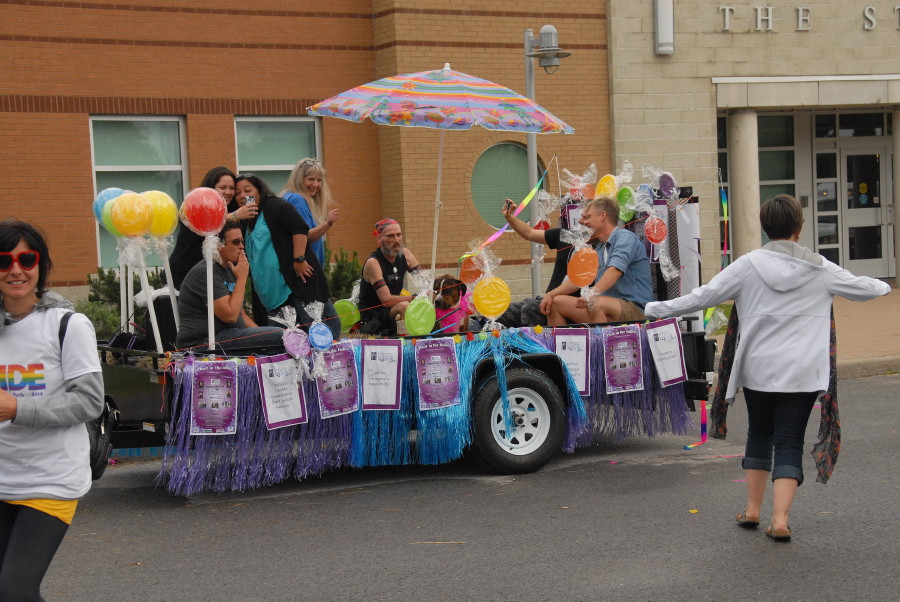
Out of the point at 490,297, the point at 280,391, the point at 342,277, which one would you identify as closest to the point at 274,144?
the point at 342,277

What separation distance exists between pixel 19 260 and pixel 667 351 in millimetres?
4993

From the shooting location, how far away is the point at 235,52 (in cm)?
1438

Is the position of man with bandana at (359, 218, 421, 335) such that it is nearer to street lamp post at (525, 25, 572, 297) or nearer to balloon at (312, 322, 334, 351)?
balloon at (312, 322, 334, 351)

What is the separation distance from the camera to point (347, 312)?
9.16 meters

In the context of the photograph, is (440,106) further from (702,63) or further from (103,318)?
(702,63)

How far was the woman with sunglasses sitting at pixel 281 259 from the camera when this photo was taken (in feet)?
25.6

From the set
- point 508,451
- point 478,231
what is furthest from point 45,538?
point 478,231

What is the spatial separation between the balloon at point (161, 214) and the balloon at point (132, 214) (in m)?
0.03

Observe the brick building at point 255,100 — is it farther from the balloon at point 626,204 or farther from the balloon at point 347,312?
the balloon at point 626,204

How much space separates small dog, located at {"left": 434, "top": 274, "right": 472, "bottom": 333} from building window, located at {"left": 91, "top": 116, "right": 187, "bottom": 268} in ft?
20.8

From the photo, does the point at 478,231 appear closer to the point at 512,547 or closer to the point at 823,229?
the point at 823,229

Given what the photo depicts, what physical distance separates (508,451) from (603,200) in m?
1.98

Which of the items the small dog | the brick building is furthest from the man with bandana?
the brick building

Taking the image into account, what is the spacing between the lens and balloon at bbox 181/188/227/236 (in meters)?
6.69
